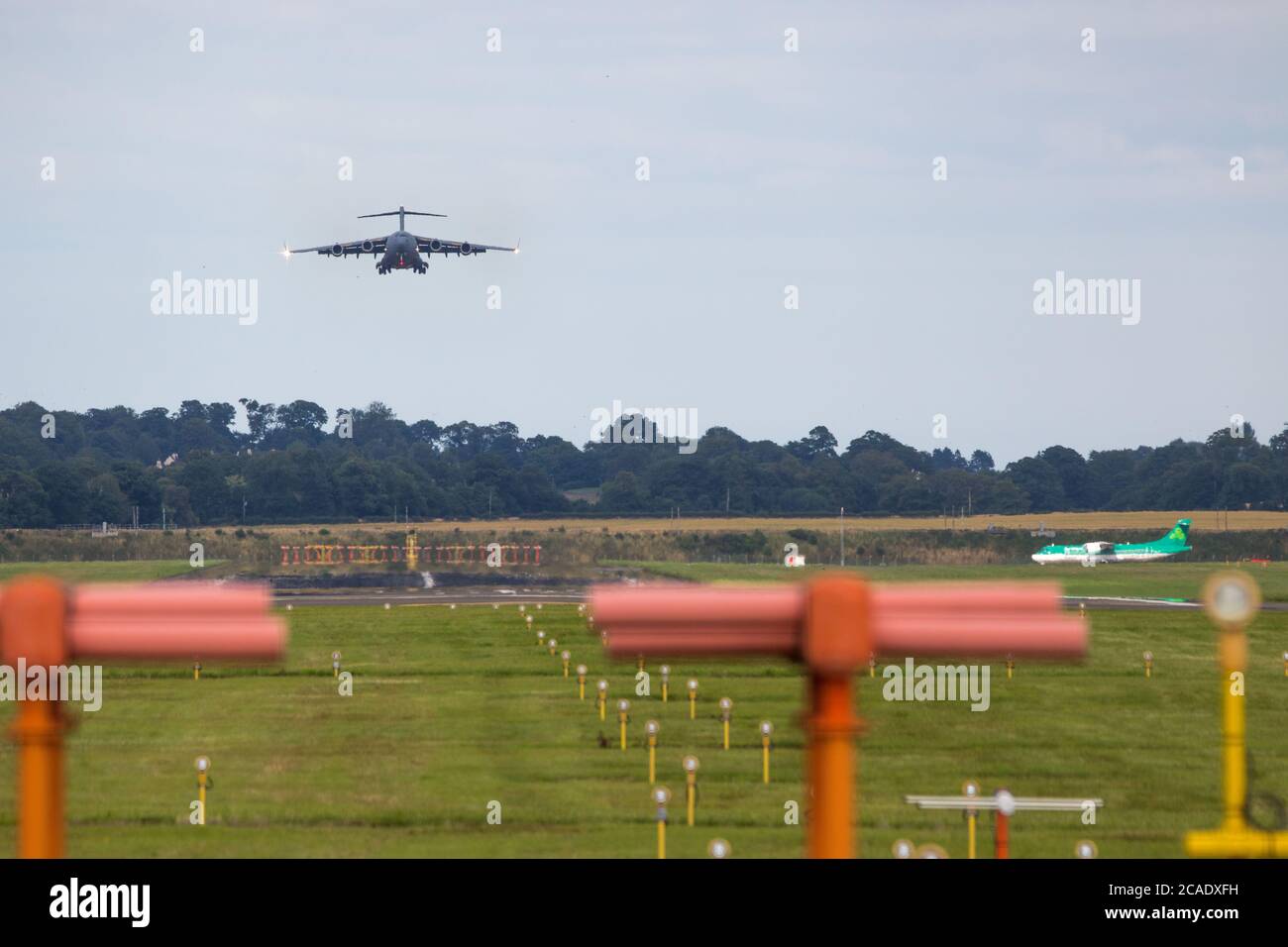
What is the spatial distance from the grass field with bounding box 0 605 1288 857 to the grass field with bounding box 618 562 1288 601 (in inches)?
1039

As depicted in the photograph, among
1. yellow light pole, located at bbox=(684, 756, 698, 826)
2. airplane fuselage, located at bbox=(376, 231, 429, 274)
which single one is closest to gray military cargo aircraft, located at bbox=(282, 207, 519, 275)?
airplane fuselage, located at bbox=(376, 231, 429, 274)

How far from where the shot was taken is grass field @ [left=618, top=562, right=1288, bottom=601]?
76.9 m

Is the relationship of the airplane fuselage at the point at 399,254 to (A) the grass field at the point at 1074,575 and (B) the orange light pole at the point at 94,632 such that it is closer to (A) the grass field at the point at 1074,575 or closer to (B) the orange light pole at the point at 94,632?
(A) the grass field at the point at 1074,575

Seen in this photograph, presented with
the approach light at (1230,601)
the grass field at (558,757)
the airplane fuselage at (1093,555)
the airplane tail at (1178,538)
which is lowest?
the grass field at (558,757)

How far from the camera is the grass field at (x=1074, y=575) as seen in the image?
7694 cm

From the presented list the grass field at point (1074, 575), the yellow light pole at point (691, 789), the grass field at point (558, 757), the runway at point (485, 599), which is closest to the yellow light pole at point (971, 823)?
the grass field at point (558, 757)

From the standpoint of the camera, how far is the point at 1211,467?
174m

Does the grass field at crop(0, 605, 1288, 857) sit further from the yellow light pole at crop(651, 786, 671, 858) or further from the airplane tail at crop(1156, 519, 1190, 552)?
the airplane tail at crop(1156, 519, 1190, 552)

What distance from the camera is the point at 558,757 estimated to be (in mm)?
31578

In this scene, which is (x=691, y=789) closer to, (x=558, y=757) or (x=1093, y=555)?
(x=558, y=757)

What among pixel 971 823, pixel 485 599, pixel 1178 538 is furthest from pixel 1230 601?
pixel 1178 538

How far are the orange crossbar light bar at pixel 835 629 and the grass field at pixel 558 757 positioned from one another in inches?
643
